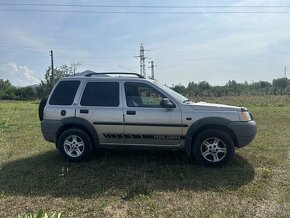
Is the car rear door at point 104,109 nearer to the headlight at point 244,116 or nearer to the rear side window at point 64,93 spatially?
the rear side window at point 64,93

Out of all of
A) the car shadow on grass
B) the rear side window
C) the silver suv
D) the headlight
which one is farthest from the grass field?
the rear side window

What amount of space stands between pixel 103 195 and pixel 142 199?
2.05ft

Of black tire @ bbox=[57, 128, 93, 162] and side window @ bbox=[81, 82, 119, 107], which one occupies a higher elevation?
side window @ bbox=[81, 82, 119, 107]

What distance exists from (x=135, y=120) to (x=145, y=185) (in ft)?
4.97

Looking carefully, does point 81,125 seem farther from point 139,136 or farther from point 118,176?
point 118,176

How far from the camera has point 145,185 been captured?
5.25 metres

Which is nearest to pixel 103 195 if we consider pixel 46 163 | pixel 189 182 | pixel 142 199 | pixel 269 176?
pixel 142 199

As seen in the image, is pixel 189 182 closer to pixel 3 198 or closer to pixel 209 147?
pixel 209 147

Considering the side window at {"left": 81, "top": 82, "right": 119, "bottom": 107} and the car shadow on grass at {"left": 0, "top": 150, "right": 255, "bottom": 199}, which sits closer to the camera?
the car shadow on grass at {"left": 0, "top": 150, "right": 255, "bottom": 199}

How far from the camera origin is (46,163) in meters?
6.74

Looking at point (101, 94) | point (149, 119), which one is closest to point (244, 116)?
point (149, 119)

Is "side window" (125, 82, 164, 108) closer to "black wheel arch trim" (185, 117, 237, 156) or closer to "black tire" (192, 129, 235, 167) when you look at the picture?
"black wheel arch trim" (185, 117, 237, 156)

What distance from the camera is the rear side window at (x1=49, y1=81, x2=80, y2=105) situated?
6.76 metres

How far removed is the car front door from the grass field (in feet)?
1.73
